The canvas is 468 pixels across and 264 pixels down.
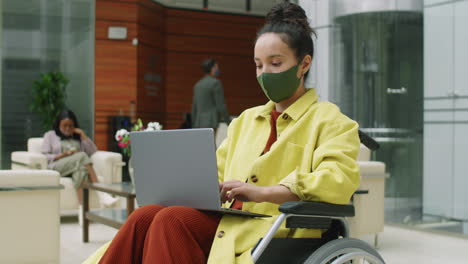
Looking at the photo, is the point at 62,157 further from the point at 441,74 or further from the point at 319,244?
the point at 319,244

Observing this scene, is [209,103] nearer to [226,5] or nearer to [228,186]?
[226,5]

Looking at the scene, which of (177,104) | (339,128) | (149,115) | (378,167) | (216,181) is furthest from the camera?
(177,104)

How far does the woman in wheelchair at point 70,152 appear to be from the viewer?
538 cm

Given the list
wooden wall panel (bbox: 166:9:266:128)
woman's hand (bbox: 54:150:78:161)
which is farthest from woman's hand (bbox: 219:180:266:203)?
wooden wall panel (bbox: 166:9:266:128)

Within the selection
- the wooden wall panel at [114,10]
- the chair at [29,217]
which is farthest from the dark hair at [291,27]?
the wooden wall panel at [114,10]

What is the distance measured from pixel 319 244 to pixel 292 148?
29cm

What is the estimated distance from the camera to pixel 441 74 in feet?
17.0

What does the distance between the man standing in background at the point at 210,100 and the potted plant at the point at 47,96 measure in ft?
6.94

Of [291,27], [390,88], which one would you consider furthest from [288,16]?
[390,88]

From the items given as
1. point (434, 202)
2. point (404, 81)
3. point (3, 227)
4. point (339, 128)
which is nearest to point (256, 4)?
point (404, 81)

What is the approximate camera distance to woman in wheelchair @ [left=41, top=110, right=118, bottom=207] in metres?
5.38

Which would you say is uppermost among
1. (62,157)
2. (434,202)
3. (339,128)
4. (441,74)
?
(441,74)

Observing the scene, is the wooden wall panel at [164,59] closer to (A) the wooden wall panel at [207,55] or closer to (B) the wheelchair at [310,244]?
(A) the wooden wall panel at [207,55]

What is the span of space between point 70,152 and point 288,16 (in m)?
4.18
